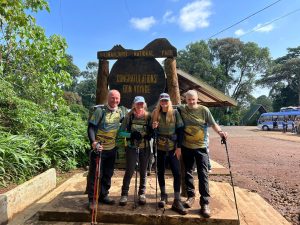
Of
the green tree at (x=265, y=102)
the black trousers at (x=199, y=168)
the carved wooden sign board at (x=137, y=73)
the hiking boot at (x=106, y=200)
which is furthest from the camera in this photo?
the green tree at (x=265, y=102)

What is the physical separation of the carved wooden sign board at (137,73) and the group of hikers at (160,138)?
113cm

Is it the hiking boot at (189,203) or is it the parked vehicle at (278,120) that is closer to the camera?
the hiking boot at (189,203)

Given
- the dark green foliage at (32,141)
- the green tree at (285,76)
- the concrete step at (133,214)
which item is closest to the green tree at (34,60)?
the dark green foliage at (32,141)

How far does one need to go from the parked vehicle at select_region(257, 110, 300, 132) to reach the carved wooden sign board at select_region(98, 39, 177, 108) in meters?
34.4

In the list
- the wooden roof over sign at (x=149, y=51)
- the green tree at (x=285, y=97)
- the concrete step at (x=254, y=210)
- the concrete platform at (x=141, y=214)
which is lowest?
the concrete step at (x=254, y=210)

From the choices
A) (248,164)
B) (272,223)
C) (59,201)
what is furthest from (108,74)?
(248,164)

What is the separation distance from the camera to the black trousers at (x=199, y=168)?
14.7ft

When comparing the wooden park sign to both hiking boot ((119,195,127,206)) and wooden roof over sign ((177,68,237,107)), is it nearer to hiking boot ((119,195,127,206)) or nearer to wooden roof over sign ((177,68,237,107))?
hiking boot ((119,195,127,206))

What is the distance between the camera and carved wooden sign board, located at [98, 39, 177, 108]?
19.1ft

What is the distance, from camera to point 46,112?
1030 cm

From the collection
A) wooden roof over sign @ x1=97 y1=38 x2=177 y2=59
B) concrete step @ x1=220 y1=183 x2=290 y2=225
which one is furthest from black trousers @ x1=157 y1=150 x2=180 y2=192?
wooden roof over sign @ x1=97 y1=38 x2=177 y2=59

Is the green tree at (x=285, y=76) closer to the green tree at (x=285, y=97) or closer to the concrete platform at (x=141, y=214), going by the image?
the green tree at (x=285, y=97)

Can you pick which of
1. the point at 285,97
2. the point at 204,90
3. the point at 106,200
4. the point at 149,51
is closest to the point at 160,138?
the point at 106,200

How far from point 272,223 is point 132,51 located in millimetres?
3684
